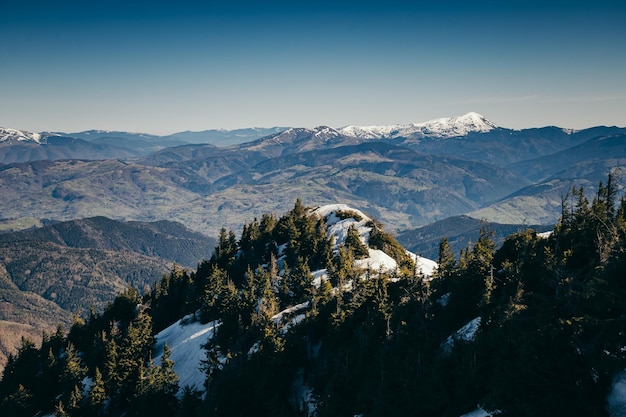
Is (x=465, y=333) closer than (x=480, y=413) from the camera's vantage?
No

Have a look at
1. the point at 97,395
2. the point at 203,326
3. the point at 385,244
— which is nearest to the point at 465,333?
the point at 97,395

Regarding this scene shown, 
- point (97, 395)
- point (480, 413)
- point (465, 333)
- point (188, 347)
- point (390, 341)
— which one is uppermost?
point (465, 333)

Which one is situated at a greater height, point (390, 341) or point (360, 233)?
point (360, 233)

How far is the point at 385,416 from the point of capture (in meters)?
43.5

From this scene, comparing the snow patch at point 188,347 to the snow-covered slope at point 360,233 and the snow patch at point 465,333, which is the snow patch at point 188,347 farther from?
the snow patch at point 465,333

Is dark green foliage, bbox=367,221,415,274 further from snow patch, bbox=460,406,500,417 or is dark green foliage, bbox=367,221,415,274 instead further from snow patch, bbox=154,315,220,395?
snow patch, bbox=460,406,500,417

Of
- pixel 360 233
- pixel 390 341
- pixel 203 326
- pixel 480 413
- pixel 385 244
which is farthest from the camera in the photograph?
pixel 360 233

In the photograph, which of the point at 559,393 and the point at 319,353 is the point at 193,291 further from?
the point at 559,393

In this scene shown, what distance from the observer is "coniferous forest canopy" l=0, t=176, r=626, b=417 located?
31578mm

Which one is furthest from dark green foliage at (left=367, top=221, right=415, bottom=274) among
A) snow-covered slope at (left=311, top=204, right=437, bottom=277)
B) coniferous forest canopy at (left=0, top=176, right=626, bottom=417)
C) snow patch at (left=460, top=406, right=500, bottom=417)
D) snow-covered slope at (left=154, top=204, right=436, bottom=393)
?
snow patch at (left=460, top=406, right=500, bottom=417)

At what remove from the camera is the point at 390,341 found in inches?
Answer: 2149

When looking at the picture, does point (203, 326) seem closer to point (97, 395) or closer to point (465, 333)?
point (97, 395)

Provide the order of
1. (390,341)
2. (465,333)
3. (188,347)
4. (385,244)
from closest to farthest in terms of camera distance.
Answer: (465,333) < (390,341) < (188,347) < (385,244)

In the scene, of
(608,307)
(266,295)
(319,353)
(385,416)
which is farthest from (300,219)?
(608,307)
